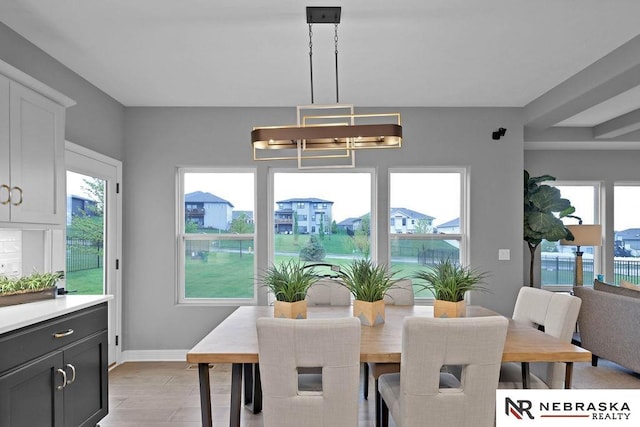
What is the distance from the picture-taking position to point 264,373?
2029 mm

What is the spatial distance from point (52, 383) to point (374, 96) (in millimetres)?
3412

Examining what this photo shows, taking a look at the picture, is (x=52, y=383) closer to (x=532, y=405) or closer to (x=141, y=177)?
(x=532, y=405)

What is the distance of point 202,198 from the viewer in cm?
496

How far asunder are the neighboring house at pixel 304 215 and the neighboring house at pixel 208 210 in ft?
1.70

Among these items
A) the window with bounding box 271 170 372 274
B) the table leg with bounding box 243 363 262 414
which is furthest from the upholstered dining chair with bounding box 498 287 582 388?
the window with bounding box 271 170 372 274

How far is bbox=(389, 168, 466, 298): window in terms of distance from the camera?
494 cm

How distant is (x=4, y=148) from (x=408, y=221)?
3.58 meters

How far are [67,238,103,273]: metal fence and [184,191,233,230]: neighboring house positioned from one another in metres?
0.96

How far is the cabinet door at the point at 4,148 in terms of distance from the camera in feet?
8.27

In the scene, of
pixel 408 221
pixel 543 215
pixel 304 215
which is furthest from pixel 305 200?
pixel 543 215

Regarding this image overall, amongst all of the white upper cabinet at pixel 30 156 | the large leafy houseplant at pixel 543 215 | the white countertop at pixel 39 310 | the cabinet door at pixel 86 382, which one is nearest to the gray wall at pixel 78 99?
the white upper cabinet at pixel 30 156

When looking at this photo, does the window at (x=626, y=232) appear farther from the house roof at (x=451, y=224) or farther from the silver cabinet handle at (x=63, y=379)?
the silver cabinet handle at (x=63, y=379)

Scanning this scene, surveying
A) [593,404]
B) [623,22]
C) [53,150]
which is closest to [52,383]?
[53,150]

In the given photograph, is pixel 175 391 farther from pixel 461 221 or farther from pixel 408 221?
pixel 461 221
